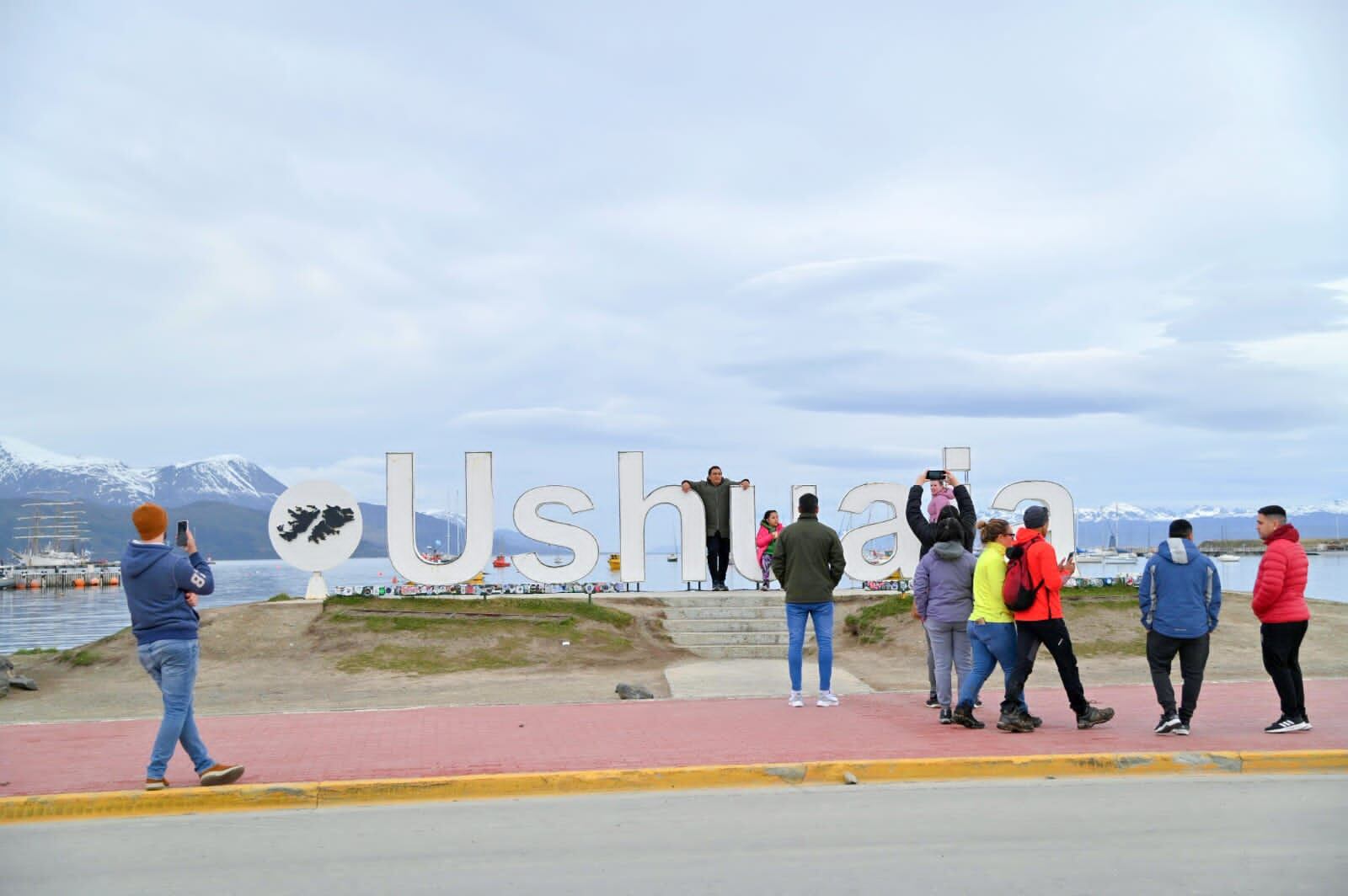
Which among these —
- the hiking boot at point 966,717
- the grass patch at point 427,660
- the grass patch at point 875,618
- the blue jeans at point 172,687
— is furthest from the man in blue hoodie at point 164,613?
the grass patch at point 875,618

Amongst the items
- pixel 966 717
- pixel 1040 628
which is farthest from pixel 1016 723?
pixel 1040 628

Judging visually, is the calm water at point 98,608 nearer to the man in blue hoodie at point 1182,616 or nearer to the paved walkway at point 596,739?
the paved walkway at point 596,739

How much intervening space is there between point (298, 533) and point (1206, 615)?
51.8 ft

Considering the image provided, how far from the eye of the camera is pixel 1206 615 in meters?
9.53

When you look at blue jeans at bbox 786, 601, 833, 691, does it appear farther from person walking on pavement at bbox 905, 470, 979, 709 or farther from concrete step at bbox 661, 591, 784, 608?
concrete step at bbox 661, 591, 784, 608

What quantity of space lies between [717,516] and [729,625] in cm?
303

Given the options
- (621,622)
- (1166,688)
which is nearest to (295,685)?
(621,622)

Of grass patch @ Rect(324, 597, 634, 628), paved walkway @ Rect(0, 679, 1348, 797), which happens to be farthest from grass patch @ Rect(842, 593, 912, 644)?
paved walkway @ Rect(0, 679, 1348, 797)

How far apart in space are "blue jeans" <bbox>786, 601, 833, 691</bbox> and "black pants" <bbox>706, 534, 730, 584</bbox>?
9.69m

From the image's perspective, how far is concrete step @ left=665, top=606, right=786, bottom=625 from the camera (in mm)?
18734

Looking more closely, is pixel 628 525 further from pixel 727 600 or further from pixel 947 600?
pixel 947 600

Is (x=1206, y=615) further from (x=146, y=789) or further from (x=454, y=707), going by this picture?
(x=146, y=789)

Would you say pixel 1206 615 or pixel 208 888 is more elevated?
pixel 1206 615

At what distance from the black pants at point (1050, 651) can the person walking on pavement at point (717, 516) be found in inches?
442
